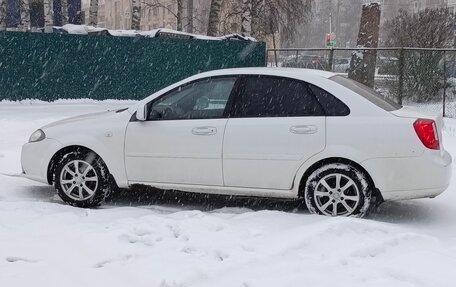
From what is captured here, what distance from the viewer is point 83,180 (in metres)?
5.94

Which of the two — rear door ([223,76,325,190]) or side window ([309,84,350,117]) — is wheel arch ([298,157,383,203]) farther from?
side window ([309,84,350,117])

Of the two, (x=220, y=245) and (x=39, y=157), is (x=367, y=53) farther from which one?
(x=220, y=245)

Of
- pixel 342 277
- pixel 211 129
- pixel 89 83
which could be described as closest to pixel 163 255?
pixel 342 277

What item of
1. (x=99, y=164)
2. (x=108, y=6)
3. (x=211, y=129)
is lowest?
(x=99, y=164)

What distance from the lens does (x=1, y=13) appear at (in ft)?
70.0

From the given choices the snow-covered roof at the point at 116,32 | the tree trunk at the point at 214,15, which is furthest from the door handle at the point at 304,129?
the tree trunk at the point at 214,15

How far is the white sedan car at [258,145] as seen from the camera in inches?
203

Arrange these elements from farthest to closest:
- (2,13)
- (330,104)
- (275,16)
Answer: (275,16)
(2,13)
(330,104)

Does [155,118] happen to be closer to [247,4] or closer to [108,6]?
[247,4]

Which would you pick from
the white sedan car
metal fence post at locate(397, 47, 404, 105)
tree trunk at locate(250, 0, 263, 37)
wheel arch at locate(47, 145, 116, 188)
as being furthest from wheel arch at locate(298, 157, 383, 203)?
tree trunk at locate(250, 0, 263, 37)

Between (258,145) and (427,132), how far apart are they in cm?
159

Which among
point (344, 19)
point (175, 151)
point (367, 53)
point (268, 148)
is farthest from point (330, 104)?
point (344, 19)

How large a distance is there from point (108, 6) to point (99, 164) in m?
77.4

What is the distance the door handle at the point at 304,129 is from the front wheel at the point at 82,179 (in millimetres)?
2085
